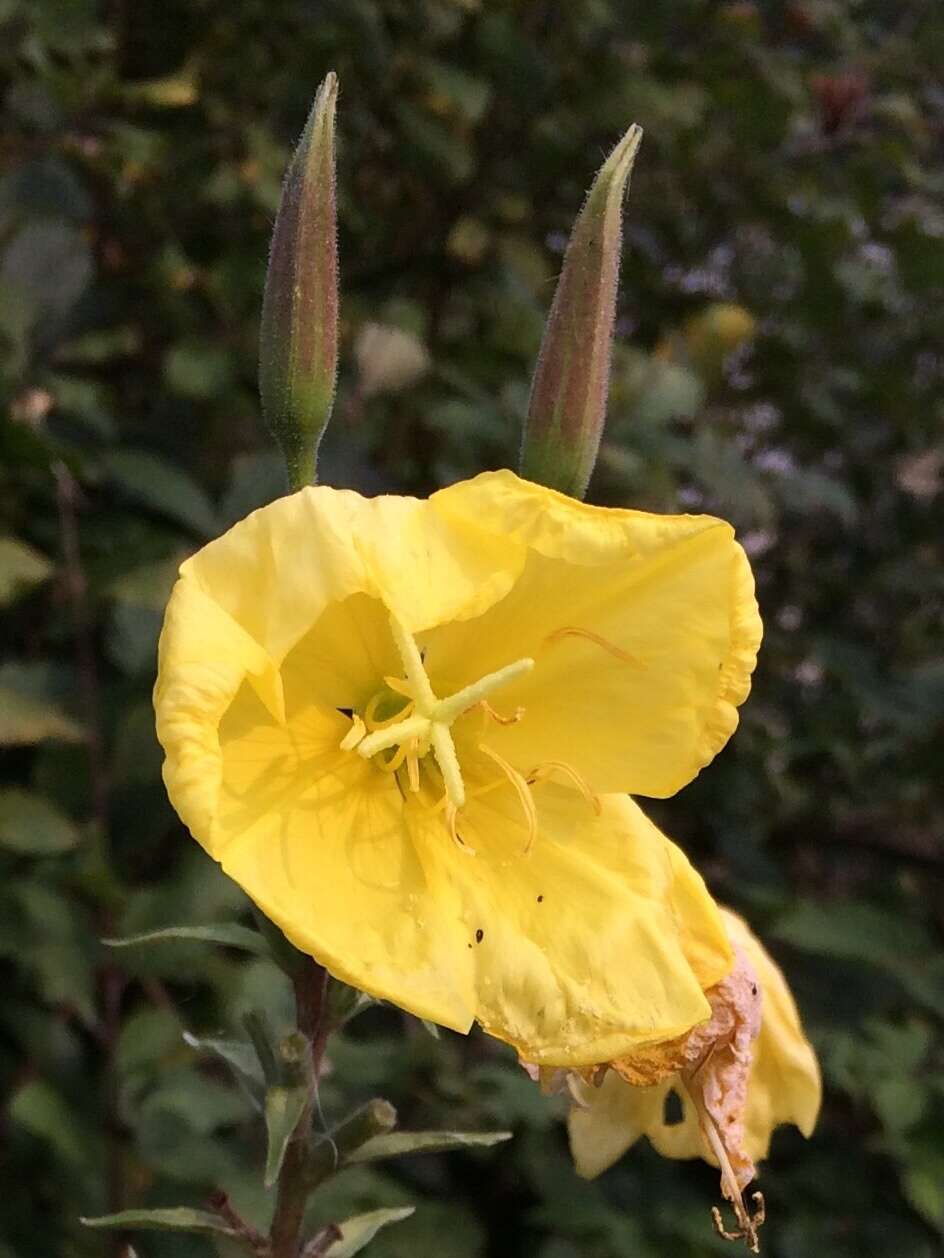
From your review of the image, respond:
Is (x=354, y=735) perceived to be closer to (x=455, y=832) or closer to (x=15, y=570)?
(x=455, y=832)

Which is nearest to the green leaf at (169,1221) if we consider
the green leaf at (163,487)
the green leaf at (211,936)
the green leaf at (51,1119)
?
the green leaf at (211,936)

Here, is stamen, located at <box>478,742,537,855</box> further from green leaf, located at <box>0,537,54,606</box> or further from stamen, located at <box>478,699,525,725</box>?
green leaf, located at <box>0,537,54,606</box>

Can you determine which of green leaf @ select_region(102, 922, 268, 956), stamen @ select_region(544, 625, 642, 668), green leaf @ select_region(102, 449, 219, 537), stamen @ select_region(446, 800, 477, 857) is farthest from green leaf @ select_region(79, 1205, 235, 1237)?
green leaf @ select_region(102, 449, 219, 537)

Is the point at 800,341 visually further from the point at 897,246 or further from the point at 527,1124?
the point at 527,1124

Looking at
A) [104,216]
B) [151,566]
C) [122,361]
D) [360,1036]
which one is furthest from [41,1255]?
[104,216]

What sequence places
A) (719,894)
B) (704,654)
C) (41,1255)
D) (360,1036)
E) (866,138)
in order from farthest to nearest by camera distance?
(866,138)
(719,894)
(360,1036)
(41,1255)
(704,654)

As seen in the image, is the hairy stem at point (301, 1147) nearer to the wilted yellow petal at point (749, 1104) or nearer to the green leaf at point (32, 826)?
the wilted yellow petal at point (749, 1104)
